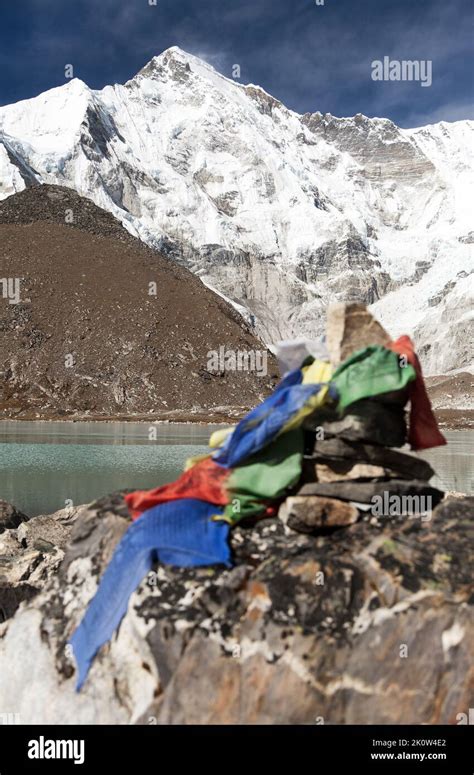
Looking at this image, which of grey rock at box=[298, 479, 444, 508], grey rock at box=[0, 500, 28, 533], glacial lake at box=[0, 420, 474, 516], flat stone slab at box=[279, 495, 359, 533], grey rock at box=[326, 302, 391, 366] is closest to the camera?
flat stone slab at box=[279, 495, 359, 533]

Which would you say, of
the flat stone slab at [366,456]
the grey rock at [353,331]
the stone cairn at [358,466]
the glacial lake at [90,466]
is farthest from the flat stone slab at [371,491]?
the glacial lake at [90,466]

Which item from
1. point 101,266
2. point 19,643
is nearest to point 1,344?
point 101,266

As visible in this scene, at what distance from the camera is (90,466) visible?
34344 millimetres

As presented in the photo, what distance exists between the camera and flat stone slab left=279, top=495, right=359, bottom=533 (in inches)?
204

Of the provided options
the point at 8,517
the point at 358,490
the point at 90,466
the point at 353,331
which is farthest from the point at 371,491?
the point at 90,466

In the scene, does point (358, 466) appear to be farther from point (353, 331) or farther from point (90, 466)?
point (90, 466)

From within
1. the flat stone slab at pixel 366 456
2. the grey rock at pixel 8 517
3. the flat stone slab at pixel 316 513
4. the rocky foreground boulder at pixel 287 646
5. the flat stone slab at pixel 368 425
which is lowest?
the grey rock at pixel 8 517

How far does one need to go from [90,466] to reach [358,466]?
99.6 ft

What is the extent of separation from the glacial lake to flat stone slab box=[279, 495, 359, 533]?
57.2 feet

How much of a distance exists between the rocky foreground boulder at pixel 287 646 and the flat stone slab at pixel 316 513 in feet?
0.51

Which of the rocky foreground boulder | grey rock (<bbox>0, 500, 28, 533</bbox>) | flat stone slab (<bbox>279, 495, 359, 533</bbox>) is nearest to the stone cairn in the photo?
flat stone slab (<bbox>279, 495, 359, 533</bbox>)

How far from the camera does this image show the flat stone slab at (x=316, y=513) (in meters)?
5.19

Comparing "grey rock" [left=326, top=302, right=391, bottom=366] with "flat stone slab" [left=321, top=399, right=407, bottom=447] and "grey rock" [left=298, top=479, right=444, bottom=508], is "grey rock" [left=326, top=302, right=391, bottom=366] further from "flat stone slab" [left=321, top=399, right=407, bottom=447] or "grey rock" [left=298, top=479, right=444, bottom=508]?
"grey rock" [left=298, top=479, right=444, bottom=508]

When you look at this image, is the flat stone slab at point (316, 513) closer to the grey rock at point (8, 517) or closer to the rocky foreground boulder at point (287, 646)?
the rocky foreground boulder at point (287, 646)
